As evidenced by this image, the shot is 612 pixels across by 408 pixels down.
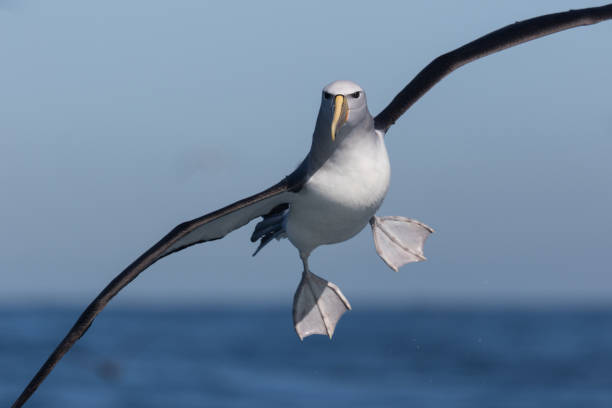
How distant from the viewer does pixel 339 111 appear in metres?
7.84

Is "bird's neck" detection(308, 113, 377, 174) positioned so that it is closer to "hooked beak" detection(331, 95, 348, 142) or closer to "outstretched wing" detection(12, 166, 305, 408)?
"hooked beak" detection(331, 95, 348, 142)

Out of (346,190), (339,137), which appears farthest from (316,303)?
(339,137)

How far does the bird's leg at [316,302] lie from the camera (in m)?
10.3

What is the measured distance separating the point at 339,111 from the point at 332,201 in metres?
0.91

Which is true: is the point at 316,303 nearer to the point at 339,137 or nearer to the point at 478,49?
the point at 339,137

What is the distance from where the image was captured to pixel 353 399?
37969 millimetres

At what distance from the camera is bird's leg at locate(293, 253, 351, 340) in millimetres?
10297

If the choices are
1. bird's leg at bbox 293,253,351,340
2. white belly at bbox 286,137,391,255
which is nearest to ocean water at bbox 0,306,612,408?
bird's leg at bbox 293,253,351,340

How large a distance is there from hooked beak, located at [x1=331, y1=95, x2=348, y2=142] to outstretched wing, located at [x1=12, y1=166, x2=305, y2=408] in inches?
31.6

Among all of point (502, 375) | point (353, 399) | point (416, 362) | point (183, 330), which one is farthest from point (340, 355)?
point (183, 330)

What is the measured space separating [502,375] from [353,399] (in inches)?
420

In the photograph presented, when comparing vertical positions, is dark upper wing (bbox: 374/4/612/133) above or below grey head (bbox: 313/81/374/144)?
above

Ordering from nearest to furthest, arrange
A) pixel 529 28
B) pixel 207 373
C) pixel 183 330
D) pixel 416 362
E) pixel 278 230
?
pixel 278 230 < pixel 529 28 < pixel 207 373 < pixel 416 362 < pixel 183 330

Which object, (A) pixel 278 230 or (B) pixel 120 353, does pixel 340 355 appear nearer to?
(B) pixel 120 353
